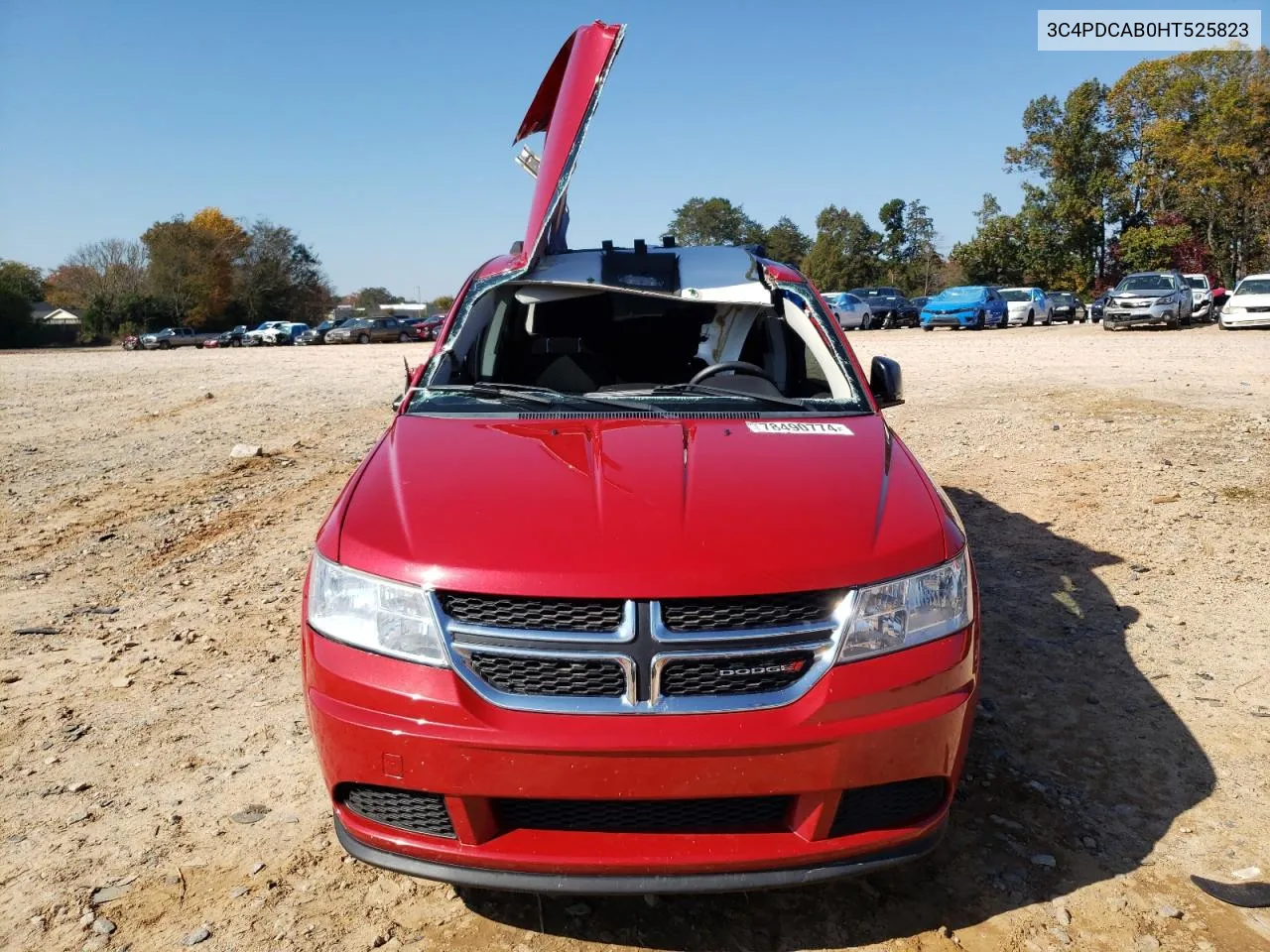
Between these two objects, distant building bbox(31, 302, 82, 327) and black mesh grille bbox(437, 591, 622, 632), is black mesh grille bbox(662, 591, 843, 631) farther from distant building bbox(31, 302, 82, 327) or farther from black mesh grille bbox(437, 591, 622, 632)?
distant building bbox(31, 302, 82, 327)

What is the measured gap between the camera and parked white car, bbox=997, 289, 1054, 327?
3275cm

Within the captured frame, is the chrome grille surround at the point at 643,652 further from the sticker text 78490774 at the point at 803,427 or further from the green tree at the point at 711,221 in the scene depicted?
the green tree at the point at 711,221

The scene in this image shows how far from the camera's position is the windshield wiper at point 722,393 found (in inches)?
130

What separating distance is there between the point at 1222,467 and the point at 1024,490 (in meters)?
1.48

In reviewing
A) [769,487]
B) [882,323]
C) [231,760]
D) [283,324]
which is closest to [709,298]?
[769,487]

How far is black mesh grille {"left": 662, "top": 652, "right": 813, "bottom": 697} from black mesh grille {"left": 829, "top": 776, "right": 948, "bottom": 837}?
11.3 inches

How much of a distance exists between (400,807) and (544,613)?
566 mm

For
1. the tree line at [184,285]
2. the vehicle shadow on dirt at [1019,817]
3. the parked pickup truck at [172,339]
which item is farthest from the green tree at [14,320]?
the vehicle shadow on dirt at [1019,817]

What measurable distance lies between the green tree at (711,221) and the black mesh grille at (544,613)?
102 m

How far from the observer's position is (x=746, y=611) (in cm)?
210

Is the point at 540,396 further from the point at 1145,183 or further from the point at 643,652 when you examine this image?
the point at 1145,183

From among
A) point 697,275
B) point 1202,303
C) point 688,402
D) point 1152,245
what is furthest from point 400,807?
point 1152,245

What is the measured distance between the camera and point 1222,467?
661cm

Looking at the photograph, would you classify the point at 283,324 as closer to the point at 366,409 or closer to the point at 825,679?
the point at 366,409
